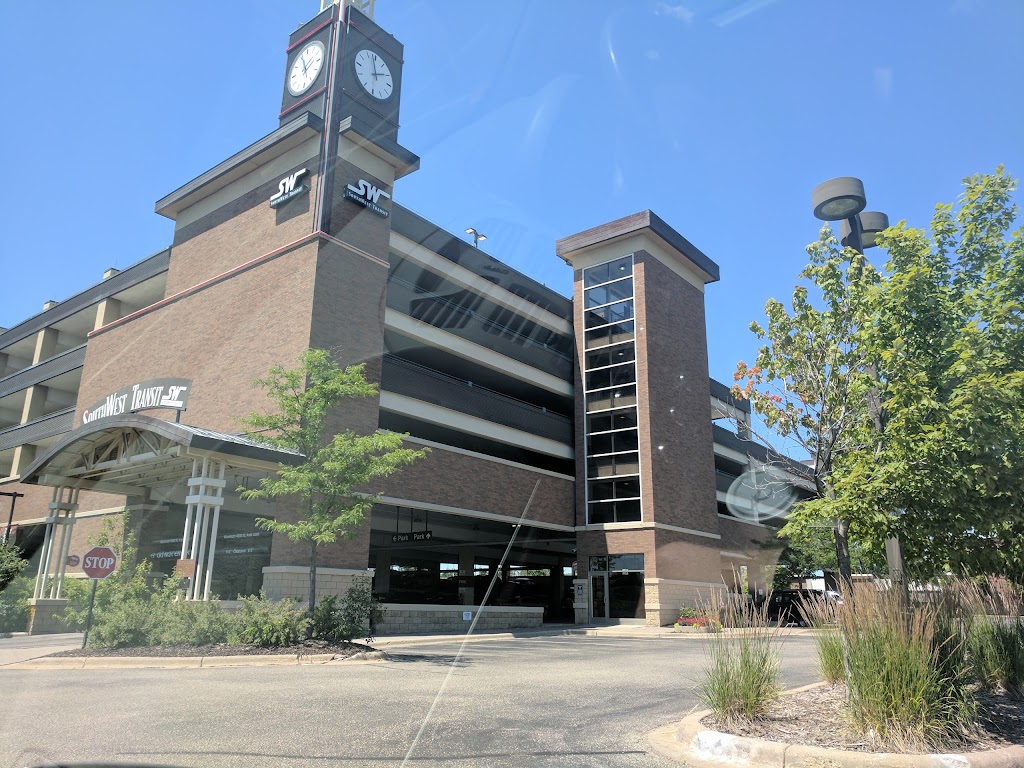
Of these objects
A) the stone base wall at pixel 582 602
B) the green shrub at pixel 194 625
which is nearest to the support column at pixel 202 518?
the green shrub at pixel 194 625

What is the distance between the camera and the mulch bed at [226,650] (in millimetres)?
14883

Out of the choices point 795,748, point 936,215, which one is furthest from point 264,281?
point 795,748

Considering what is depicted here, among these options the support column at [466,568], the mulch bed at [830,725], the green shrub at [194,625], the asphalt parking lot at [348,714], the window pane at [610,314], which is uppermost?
the window pane at [610,314]

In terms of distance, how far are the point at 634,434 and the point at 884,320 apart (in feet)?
90.7

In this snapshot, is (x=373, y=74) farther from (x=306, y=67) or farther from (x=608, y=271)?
(x=608, y=271)

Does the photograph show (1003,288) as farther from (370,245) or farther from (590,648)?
(370,245)

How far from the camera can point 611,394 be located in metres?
37.2

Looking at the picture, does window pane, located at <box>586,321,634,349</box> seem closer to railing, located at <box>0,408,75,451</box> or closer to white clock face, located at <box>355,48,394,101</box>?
white clock face, located at <box>355,48,394,101</box>

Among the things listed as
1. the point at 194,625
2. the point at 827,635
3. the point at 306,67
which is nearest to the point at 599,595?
the point at 194,625

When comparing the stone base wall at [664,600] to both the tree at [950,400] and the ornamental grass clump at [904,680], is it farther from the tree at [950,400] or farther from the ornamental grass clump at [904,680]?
the ornamental grass clump at [904,680]

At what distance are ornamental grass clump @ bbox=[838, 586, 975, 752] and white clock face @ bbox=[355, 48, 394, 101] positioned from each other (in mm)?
28853

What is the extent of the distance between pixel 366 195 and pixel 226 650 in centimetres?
1829

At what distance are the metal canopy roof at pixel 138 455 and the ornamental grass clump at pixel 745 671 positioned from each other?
14.7 meters

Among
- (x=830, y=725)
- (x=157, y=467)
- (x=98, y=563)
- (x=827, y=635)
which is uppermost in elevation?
(x=157, y=467)
